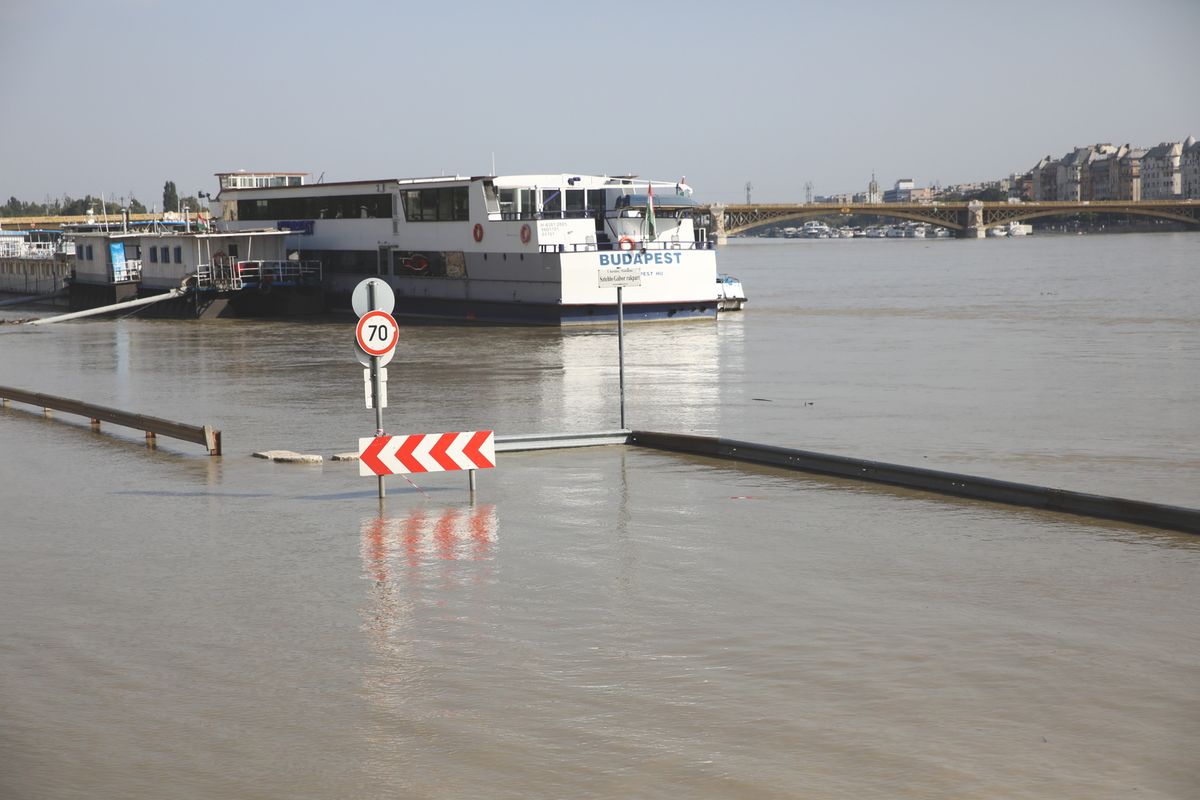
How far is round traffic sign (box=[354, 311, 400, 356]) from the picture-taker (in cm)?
1406

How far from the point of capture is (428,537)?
12.9 metres

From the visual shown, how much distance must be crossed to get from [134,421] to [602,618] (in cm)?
1224

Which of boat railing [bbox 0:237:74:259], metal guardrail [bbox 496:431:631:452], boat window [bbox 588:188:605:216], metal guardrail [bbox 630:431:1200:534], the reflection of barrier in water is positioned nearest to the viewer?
the reflection of barrier in water

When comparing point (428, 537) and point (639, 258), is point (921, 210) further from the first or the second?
point (428, 537)

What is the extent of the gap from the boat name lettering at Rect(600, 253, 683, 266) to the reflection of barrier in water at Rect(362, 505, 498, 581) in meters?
31.0

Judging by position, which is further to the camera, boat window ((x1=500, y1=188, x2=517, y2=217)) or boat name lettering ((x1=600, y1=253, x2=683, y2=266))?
boat window ((x1=500, y1=188, x2=517, y2=217))

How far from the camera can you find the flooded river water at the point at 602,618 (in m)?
7.18

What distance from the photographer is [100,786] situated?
6.98 m

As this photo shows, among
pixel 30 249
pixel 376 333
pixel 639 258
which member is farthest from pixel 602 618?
pixel 30 249

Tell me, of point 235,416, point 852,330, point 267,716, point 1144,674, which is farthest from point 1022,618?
point 852,330

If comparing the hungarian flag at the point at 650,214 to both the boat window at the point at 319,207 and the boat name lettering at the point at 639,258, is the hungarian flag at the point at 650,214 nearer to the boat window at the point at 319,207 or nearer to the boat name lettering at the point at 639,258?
the boat name lettering at the point at 639,258

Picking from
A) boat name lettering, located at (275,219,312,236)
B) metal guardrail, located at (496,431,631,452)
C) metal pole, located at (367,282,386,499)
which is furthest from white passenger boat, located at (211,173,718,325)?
metal pole, located at (367,282,386,499)

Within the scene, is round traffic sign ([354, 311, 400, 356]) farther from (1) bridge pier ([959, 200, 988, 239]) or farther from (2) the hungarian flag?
(1) bridge pier ([959, 200, 988, 239])

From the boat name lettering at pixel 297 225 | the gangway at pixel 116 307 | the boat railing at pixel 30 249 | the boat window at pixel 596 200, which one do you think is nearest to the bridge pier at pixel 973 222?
the boat railing at pixel 30 249
